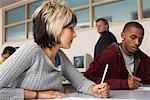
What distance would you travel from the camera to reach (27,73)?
3.38ft

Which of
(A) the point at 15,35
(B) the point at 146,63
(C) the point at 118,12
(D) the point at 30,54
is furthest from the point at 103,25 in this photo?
(A) the point at 15,35

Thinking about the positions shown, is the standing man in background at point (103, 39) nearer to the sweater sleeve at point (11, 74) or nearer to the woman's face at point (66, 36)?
the woman's face at point (66, 36)

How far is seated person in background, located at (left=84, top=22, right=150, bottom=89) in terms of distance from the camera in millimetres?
1558

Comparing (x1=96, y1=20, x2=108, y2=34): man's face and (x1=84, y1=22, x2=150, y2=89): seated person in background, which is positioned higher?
(x1=96, y1=20, x2=108, y2=34): man's face

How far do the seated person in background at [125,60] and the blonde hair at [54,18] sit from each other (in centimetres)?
50

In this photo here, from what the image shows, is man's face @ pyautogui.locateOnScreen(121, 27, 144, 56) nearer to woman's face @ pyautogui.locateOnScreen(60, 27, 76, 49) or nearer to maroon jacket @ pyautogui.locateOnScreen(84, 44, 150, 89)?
maroon jacket @ pyautogui.locateOnScreen(84, 44, 150, 89)

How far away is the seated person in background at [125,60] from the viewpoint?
1558 millimetres

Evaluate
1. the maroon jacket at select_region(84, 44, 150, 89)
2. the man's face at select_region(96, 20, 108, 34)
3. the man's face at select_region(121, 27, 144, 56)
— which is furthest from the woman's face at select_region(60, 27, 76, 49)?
the man's face at select_region(96, 20, 108, 34)

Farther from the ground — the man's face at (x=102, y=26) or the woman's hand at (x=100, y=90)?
the man's face at (x=102, y=26)

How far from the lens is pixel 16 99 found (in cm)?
95

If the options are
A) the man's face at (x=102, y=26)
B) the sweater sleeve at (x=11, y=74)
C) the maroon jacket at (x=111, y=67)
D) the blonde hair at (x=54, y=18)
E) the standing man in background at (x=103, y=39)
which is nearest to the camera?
the sweater sleeve at (x=11, y=74)

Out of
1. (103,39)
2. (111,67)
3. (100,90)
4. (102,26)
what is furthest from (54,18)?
(102,26)

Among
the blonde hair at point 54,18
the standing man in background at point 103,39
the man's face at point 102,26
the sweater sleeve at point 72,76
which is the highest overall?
the man's face at point 102,26

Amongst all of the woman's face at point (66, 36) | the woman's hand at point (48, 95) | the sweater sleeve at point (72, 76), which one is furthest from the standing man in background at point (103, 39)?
the woman's hand at point (48, 95)
